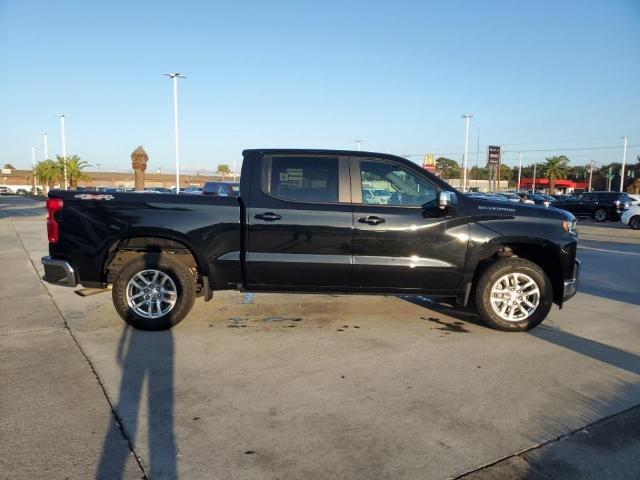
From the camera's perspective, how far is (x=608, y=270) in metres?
9.62

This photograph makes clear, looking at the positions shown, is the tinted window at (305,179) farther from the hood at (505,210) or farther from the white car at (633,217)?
the white car at (633,217)

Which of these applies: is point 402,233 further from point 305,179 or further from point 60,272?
point 60,272

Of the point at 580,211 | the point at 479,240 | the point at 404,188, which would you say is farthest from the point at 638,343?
the point at 580,211

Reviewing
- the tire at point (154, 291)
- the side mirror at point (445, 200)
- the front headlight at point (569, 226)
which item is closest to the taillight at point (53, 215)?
the tire at point (154, 291)

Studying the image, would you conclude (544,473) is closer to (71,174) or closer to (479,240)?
(479,240)

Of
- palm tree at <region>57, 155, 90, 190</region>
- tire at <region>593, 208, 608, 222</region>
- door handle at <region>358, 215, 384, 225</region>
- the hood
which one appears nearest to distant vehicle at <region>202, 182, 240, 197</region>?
door handle at <region>358, 215, 384, 225</region>

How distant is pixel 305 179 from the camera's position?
17.1ft

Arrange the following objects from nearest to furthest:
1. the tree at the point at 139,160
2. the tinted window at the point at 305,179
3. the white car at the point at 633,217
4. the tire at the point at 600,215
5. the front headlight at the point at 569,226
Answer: the tinted window at the point at 305,179 < the front headlight at the point at 569,226 < the white car at the point at 633,217 < the tree at the point at 139,160 < the tire at the point at 600,215

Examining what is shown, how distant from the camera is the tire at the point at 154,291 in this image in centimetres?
511

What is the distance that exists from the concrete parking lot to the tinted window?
4.79ft

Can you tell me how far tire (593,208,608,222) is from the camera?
2728 centimetres

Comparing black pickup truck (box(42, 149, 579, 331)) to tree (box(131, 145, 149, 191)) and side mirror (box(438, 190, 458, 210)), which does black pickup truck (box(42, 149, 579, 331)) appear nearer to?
side mirror (box(438, 190, 458, 210))

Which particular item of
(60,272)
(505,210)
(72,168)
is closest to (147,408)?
(60,272)

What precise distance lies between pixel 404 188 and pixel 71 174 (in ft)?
222
